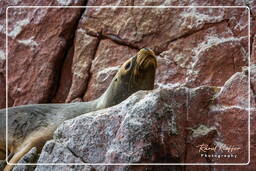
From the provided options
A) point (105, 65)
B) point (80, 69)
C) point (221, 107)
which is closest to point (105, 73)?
point (105, 65)

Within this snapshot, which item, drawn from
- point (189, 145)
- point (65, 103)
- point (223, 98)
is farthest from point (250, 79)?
point (65, 103)

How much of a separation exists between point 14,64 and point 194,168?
6.98 feet

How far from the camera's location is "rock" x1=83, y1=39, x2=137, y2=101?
5270 mm

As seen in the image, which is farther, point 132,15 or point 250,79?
point 132,15

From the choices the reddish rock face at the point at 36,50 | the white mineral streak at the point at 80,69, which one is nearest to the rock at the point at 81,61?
the white mineral streak at the point at 80,69

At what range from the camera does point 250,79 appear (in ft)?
15.2

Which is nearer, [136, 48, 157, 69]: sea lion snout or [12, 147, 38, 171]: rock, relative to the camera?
[12, 147, 38, 171]: rock

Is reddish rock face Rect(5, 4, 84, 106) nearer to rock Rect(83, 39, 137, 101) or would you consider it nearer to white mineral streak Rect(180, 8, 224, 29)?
rock Rect(83, 39, 137, 101)

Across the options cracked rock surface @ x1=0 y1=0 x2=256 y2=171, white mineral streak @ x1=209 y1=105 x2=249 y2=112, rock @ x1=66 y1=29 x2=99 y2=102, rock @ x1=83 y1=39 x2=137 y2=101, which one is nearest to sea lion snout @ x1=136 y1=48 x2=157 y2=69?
cracked rock surface @ x1=0 y1=0 x2=256 y2=171

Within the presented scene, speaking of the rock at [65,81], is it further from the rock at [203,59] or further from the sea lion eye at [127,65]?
the sea lion eye at [127,65]

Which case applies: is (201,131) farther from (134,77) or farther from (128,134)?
(128,134)

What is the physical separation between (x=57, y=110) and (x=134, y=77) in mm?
671

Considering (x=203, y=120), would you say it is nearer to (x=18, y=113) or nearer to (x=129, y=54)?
(x=129, y=54)

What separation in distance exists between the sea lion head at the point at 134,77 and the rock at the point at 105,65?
590 mm
